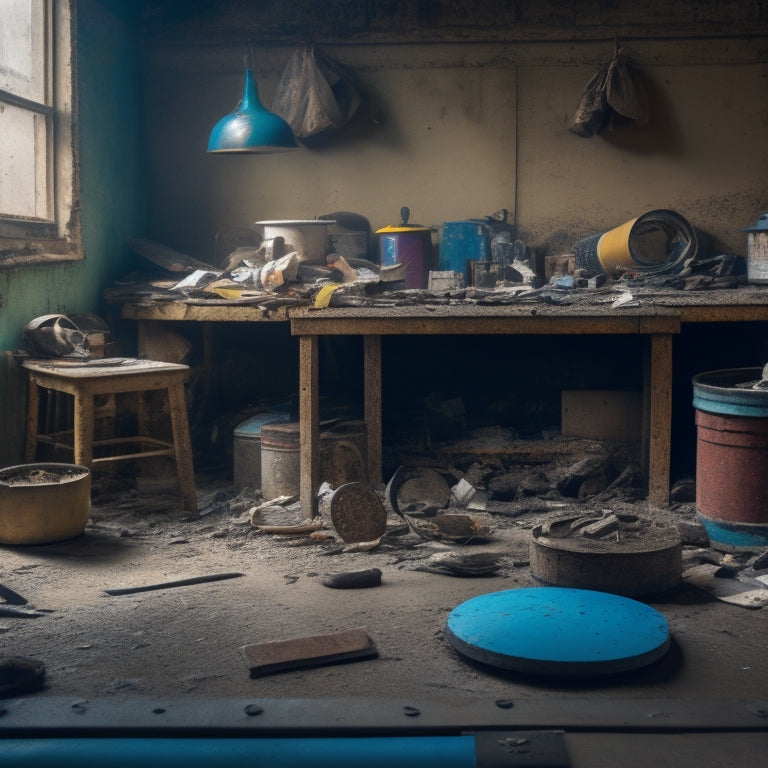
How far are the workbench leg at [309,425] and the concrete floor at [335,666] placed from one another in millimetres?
536

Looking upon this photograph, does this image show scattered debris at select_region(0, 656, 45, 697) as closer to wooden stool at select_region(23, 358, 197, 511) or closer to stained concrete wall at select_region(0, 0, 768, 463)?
wooden stool at select_region(23, 358, 197, 511)

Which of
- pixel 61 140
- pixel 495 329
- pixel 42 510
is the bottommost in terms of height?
pixel 42 510

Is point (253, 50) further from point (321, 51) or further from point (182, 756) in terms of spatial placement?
point (182, 756)

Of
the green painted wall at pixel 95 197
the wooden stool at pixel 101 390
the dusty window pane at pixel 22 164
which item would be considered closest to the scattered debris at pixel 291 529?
the wooden stool at pixel 101 390

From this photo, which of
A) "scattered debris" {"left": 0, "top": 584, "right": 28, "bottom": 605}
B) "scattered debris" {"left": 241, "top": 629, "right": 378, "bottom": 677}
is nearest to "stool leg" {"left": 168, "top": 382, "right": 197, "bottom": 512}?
"scattered debris" {"left": 0, "top": 584, "right": 28, "bottom": 605}

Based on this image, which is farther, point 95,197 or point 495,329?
point 95,197

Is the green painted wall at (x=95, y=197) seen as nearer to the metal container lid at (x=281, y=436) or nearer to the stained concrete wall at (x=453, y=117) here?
the stained concrete wall at (x=453, y=117)

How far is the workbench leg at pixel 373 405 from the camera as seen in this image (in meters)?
5.22

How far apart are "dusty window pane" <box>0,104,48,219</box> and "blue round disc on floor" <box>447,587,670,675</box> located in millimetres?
3592

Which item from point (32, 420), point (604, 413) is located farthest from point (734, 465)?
point (32, 420)

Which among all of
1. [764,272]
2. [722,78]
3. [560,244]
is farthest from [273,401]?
[722,78]

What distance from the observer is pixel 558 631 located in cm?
295

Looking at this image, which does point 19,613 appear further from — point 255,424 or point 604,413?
point 604,413

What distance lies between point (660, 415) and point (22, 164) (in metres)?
3.73
